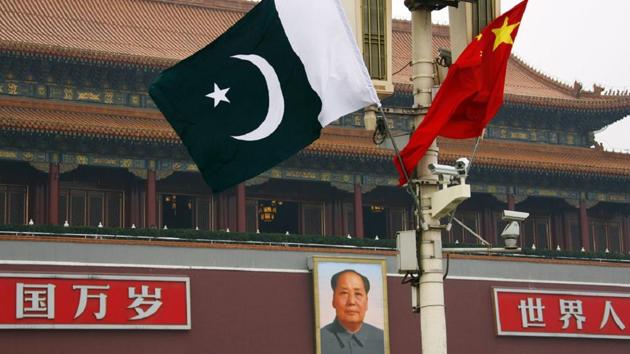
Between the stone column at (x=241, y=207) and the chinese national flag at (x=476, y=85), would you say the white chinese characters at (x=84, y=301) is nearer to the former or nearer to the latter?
the stone column at (x=241, y=207)

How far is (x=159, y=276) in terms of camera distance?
27469 mm

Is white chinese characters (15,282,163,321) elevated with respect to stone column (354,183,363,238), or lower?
lower

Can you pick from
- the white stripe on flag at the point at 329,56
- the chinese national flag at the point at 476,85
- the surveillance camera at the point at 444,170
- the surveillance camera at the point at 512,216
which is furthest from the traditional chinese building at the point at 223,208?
the surveillance camera at the point at 444,170

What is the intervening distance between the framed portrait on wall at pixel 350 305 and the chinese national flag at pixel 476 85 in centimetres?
1597

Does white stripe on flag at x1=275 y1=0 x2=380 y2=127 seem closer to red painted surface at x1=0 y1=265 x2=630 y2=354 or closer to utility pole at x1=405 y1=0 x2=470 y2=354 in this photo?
utility pole at x1=405 y1=0 x2=470 y2=354

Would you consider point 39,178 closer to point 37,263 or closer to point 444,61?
point 37,263

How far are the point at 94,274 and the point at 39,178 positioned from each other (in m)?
5.26

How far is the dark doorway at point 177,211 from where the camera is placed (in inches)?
1288

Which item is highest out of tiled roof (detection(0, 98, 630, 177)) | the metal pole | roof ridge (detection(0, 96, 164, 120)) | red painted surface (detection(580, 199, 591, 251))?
roof ridge (detection(0, 96, 164, 120))

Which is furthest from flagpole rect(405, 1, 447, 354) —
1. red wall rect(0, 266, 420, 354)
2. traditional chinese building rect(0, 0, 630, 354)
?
red wall rect(0, 266, 420, 354)

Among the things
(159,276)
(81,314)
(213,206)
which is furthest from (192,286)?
(213,206)

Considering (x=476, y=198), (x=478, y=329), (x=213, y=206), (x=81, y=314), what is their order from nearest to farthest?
(x=81, y=314)
(x=478, y=329)
(x=213, y=206)
(x=476, y=198)

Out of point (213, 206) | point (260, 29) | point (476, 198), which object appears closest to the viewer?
point (260, 29)

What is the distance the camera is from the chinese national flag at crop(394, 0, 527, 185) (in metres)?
12.8
